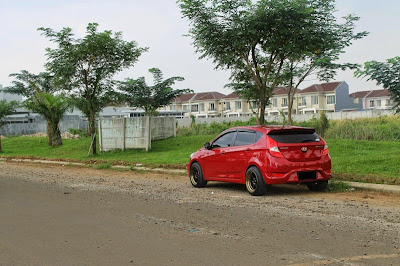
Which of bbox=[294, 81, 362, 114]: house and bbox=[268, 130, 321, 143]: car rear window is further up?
bbox=[294, 81, 362, 114]: house

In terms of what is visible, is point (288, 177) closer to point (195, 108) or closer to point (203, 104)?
point (203, 104)

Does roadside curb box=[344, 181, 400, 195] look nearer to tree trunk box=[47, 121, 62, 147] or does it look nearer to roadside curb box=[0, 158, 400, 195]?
roadside curb box=[0, 158, 400, 195]

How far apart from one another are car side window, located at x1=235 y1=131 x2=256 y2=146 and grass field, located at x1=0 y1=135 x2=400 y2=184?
2.76m

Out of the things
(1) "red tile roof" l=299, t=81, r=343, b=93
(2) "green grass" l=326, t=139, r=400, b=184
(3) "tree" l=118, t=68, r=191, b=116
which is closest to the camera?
(2) "green grass" l=326, t=139, r=400, b=184

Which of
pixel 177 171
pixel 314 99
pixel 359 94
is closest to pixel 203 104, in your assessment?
pixel 314 99

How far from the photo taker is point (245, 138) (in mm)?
11516

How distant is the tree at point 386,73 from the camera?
13.0 meters

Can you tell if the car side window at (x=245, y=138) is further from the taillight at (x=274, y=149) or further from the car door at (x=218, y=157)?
the taillight at (x=274, y=149)

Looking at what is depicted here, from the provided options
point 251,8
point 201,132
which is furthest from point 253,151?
point 201,132

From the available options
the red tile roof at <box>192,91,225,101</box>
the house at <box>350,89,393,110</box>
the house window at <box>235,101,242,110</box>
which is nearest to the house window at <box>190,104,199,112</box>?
the red tile roof at <box>192,91,225,101</box>

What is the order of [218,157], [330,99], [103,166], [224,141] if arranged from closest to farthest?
[218,157], [224,141], [103,166], [330,99]

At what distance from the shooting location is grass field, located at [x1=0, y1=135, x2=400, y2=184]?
41.5 feet

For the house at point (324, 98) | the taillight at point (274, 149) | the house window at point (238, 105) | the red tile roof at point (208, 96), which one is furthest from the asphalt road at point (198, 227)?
the red tile roof at point (208, 96)

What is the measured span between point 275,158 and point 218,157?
6.49 ft
